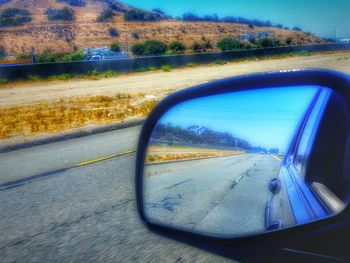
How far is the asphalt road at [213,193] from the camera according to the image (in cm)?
200

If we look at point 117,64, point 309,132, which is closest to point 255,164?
point 309,132

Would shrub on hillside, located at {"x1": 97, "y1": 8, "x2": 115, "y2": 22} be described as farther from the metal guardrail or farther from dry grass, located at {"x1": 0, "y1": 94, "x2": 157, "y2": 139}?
dry grass, located at {"x1": 0, "y1": 94, "x2": 157, "y2": 139}

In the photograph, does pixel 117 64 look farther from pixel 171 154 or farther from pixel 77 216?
pixel 171 154

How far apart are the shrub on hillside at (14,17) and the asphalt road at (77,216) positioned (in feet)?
331

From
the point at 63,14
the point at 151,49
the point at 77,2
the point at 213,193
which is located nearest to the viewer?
the point at 213,193

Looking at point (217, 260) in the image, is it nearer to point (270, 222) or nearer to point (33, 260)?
point (33, 260)

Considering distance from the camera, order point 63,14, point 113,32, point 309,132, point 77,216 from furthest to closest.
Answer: point 63,14 < point 113,32 < point 77,216 < point 309,132

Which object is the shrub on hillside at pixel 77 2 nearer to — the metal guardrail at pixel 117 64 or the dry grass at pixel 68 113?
the metal guardrail at pixel 117 64

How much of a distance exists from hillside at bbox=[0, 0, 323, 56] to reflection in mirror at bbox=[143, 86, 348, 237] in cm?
7443

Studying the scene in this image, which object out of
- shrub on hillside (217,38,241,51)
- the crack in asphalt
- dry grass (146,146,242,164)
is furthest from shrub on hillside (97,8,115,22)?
dry grass (146,146,242,164)

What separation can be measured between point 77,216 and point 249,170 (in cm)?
347

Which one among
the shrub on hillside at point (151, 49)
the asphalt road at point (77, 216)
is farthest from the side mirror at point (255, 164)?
the shrub on hillside at point (151, 49)

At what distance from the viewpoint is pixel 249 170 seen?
6.64ft

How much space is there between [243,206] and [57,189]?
4797 mm
